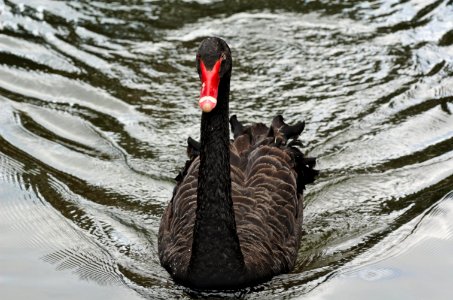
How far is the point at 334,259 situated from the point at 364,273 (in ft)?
0.87

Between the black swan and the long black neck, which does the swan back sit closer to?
the black swan

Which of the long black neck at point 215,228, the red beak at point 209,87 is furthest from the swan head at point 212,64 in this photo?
the long black neck at point 215,228

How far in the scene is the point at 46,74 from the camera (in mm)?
9930

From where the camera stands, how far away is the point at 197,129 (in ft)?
29.5

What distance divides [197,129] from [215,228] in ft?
8.61

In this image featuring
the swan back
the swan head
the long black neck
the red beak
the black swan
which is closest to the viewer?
the red beak

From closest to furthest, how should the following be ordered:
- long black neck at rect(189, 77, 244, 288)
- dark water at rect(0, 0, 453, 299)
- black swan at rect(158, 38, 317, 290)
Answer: black swan at rect(158, 38, 317, 290) < long black neck at rect(189, 77, 244, 288) < dark water at rect(0, 0, 453, 299)

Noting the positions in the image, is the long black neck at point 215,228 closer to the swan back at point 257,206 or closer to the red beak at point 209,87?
the swan back at point 257,206

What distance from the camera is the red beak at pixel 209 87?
5.63m

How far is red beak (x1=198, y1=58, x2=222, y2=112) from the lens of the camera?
18.5 feet

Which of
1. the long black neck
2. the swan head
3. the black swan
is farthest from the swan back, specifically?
the swan head

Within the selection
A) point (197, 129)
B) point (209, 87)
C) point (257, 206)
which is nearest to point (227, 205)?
point (257, 206)

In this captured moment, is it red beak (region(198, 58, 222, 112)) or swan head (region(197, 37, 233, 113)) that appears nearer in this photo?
red beak (region(198, 58, 222, 112))

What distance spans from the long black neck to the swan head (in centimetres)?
52
